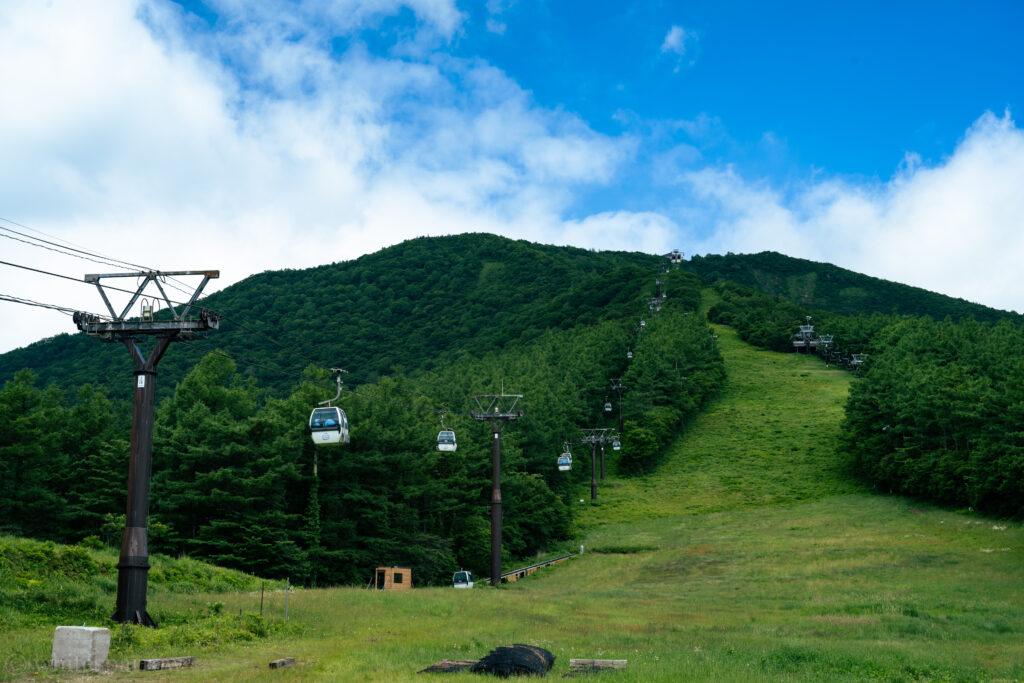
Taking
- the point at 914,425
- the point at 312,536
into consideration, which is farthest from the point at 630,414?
the point at 312,536

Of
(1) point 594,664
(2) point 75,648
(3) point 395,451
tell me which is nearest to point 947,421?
(3) point 395,451

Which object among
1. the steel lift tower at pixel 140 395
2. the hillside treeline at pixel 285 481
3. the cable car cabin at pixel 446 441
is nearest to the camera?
the steel lift tower at pixel 140 395

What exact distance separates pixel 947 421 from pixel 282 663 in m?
72.1

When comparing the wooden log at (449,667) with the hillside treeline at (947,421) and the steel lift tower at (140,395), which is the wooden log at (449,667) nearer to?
the steel lift tower at (140,395)

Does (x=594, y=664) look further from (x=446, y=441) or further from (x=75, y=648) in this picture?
(x=446, y=441)

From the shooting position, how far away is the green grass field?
19438mm

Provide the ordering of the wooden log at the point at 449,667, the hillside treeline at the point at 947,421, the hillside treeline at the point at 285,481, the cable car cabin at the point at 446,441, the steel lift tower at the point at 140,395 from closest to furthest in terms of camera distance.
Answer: the wooden log at the point at 449,667 → the steel lift tower at the point at 140,395 → the cable car cabin at the point at 446,441 → the hillside treeline at the point at 285,481 → the hillside treeline at the point at 947,421

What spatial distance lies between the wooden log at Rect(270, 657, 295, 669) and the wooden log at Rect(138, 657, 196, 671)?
1.96m

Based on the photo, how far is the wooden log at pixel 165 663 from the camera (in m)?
17.6

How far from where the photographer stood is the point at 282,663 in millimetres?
18297

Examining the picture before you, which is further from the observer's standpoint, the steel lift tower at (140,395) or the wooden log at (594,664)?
the steel lift tower at (140,395)

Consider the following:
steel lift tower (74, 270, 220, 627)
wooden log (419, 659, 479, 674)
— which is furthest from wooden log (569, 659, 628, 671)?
steel lift tower (74, 270, 220, 627)

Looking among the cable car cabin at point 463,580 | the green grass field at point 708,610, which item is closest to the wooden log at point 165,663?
the green grass field at point 708,610

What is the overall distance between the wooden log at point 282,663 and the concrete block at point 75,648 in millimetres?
3581
